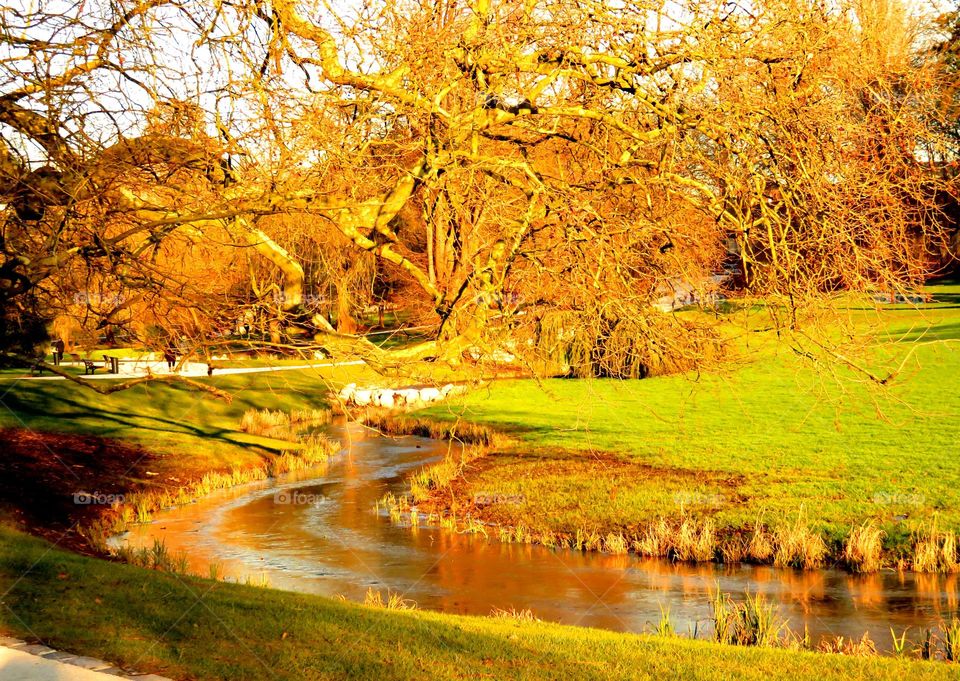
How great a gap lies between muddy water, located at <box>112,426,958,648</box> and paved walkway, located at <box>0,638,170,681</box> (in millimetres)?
5803

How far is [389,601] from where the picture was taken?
11.7 metres

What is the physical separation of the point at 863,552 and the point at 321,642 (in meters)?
8.76

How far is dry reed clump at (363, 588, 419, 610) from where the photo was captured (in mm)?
11414

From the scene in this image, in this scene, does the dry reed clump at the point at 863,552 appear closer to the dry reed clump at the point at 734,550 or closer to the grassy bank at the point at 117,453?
the dry reed clump at the point at 734,550

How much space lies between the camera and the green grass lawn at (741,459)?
16109 millimetres

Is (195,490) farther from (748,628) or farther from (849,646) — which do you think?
(849,646)

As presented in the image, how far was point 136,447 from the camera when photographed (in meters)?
23.6

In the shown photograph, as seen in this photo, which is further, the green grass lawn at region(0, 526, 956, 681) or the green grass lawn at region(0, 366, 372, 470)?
the green grass lawn at region(0, 366, 372, 470)

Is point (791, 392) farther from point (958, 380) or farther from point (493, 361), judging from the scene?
point (493, 361)

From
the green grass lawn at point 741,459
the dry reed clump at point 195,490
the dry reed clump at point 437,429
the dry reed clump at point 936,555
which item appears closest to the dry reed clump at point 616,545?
the green grass lawn at point 741,459

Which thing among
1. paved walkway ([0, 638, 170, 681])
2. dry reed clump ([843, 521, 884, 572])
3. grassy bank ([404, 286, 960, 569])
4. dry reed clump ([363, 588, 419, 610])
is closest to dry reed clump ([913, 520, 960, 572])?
grassy bank ([404, 286, 960, 569])

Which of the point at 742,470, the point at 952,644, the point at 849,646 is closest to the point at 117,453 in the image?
the point at 742,470

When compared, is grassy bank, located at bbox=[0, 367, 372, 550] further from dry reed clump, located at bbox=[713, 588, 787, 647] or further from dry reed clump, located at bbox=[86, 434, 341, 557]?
dry reed clump, located at bbox=[713, 588, 787, 647]

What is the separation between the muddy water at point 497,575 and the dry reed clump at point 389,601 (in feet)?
0.87
